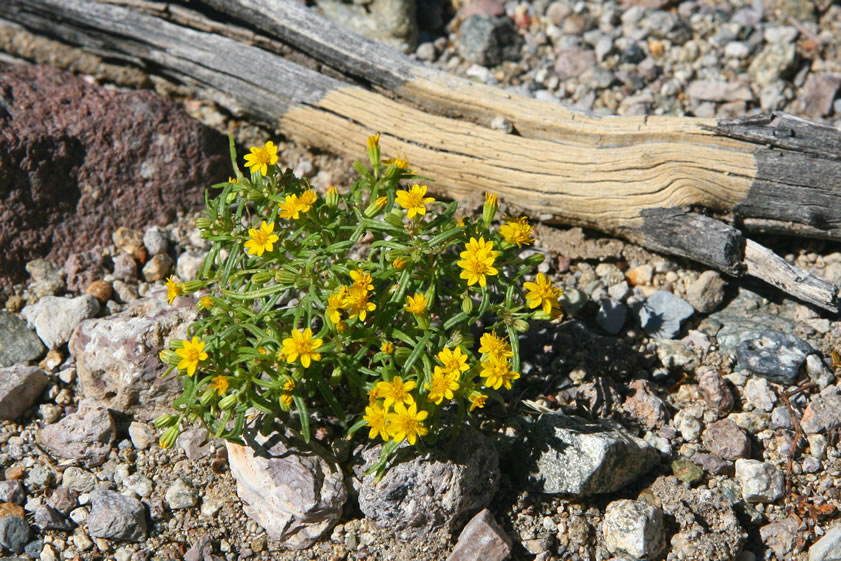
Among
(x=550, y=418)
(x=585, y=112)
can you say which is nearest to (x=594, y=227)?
(x=585, y=112)

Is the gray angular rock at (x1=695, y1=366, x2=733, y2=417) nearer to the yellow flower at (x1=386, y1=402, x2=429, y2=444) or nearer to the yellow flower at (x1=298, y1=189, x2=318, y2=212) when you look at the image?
the yellow flower at (x1=386, y1=402, x2=429, y2=444)

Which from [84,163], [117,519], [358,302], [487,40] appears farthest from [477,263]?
[487,40]

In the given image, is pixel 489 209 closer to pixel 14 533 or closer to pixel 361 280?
pixel 361 280

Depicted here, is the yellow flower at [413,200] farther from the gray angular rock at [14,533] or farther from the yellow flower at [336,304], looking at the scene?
the gray angular rock at [14,533]

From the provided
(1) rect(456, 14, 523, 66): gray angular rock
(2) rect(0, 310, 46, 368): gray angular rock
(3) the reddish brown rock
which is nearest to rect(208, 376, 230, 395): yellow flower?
(2) rect(0, 310, 46, 368): gray angular rock

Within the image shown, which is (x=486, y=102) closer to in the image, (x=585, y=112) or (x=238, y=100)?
(x=585, y=112)
